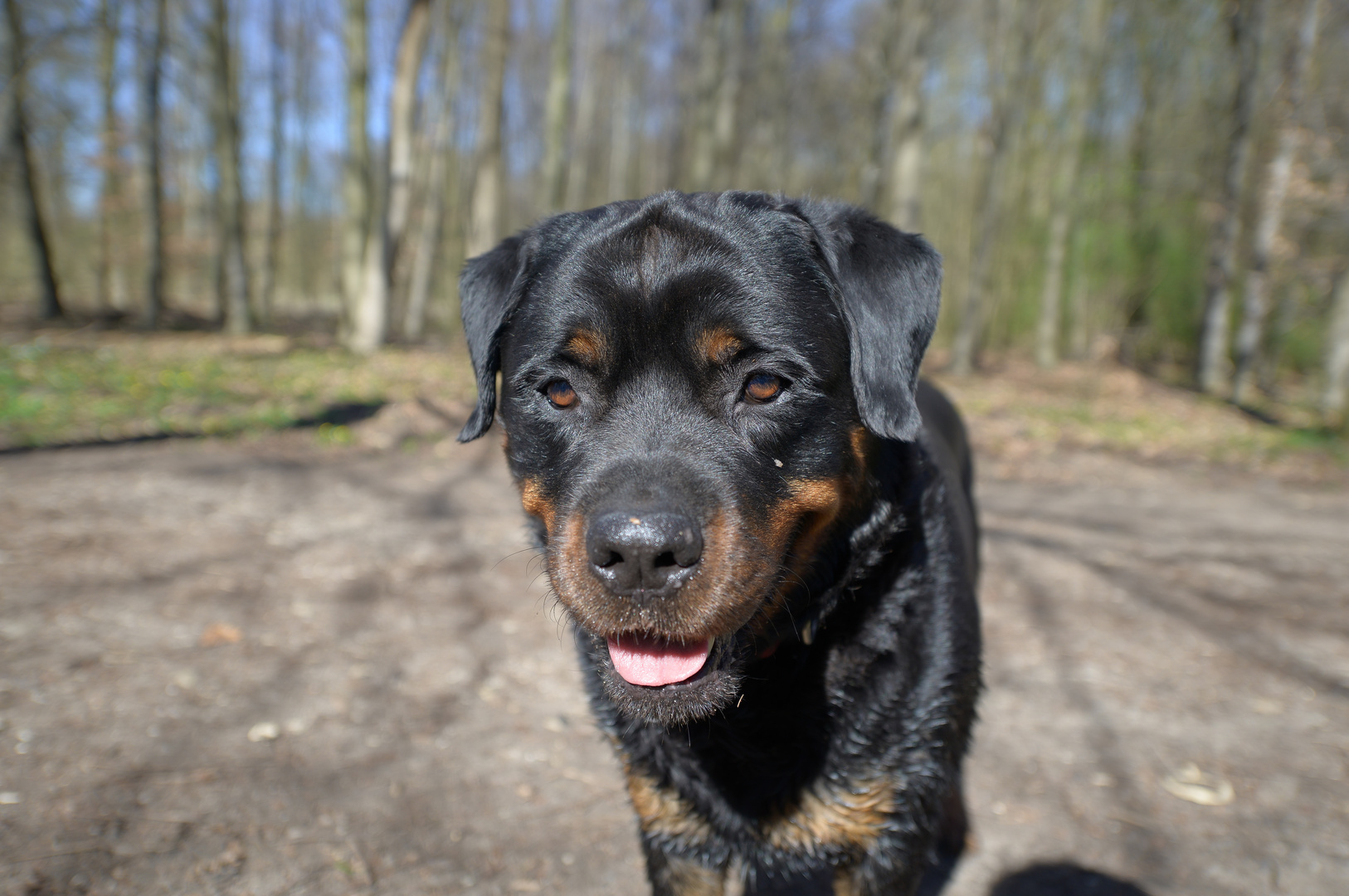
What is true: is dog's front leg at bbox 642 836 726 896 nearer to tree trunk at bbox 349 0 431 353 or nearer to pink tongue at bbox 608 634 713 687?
pink tongue at bbox 608 634 713 687

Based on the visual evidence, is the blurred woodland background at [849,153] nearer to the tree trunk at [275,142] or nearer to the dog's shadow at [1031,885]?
the tree trunk at [275,142]

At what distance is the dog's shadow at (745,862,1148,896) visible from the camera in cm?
266

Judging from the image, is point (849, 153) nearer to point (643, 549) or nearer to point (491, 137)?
point (491, 137)

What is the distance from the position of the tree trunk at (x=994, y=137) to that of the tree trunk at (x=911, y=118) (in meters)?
1.81

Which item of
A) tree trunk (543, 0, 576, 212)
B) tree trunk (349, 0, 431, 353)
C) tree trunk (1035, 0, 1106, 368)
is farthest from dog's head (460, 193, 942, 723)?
tree trunk (1035, 0, 1106, 368)

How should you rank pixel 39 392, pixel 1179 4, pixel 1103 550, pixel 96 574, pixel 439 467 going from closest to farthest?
1. pixel 96 574
2. pixel 1103 550
3. pixel 439 467
4. pixel 39 392
5. pixel 1179 4

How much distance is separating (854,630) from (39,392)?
9.45 meters

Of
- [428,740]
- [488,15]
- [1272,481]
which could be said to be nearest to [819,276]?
[428,740]

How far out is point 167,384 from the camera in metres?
9.24

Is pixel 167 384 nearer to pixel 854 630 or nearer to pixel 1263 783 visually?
pixel 854 630

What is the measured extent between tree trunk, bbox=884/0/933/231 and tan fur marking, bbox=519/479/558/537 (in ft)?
37.8

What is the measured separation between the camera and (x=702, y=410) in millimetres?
1970

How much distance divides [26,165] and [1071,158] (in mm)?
20687

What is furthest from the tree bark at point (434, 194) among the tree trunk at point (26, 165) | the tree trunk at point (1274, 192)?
the tree trunk at point (1274, 192)
